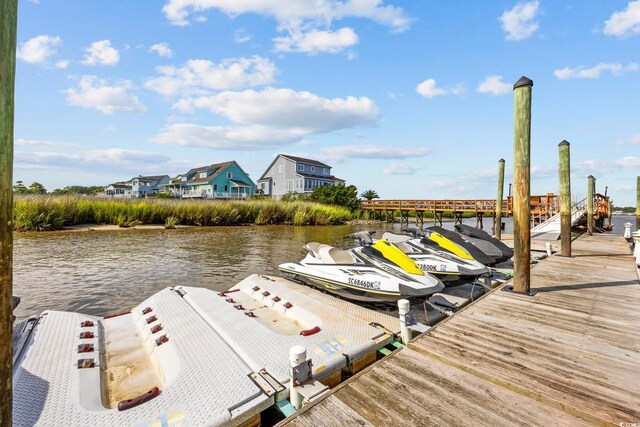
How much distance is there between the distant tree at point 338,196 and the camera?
38.2 meters

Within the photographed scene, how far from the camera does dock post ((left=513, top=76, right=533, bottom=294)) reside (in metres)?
5.34

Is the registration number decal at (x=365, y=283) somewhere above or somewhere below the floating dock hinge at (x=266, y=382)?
above

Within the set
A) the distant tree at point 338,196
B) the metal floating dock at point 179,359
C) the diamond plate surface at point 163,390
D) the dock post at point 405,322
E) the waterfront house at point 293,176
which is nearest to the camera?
the diamond plate surface at point 163,390

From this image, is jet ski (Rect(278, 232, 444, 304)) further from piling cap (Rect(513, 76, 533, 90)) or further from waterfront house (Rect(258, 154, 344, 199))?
waterfront house (Rect(258, 154, 344, 199))

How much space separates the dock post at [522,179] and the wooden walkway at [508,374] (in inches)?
30.7

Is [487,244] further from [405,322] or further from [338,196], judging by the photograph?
[338,196]

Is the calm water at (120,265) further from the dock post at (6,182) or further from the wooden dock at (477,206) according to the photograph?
the wooden dock at (477,206)

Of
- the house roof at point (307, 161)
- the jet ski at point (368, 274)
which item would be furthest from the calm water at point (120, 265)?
the house roof at point (307, 161)

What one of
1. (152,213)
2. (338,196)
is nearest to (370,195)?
(338,196)

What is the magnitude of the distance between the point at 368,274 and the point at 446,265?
6.52 feet

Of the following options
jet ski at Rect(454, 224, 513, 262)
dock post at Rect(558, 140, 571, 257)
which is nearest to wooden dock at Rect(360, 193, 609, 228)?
dock post at Rect(558, 140, 571, 257)

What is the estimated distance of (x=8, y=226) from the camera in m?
1.56

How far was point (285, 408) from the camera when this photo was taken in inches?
111

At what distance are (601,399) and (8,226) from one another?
4285 mm
